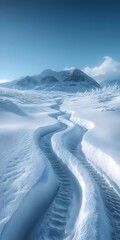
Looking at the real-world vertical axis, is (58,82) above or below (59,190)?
above

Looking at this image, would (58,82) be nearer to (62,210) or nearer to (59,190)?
(59,190)

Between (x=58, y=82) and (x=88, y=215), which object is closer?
(x=88, y=215)

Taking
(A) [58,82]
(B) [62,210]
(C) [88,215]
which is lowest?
(B) [62,210]

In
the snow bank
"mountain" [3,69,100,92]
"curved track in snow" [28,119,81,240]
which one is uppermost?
"mountain" [3,69,100,92]

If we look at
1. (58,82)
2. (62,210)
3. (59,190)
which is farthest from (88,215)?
(58,82)

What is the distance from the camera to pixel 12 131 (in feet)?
38.7

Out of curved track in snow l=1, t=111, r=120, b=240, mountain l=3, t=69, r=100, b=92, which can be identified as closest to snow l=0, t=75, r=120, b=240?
curved track in snow l=1, t=111, r=120, b=240

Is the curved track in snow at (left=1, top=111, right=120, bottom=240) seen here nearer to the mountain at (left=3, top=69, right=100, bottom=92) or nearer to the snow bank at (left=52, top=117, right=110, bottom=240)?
A: the snow bank at (left=52, top=117, right=110, bottom=240)

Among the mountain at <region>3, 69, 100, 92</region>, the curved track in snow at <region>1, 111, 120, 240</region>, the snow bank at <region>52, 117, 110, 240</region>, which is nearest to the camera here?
the snow bank at <region>52, 117, 110, 240</region>

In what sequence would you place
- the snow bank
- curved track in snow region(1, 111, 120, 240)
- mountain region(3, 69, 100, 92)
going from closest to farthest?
the snow bank
curved track in snow region(1, 111, 120, 240)
mountain region(3, 69, 100, 92)

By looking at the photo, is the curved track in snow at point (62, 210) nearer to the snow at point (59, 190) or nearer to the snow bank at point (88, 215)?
the snow at point (59, 190)

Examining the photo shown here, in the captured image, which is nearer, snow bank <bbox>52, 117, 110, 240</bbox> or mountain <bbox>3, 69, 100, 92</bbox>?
snow bank <bbox>52, 117, 110, 240</bbox>

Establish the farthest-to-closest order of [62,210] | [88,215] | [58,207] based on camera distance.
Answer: [58,207] → [62,210] → [88,215]

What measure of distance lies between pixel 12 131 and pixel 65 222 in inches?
289
